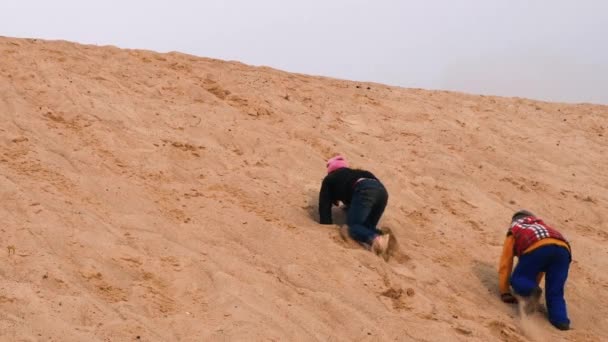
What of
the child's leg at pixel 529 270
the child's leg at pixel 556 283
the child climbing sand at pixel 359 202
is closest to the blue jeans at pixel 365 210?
the child climbing sand at pixel 359 202

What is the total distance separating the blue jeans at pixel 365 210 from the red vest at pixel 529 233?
3.33ft

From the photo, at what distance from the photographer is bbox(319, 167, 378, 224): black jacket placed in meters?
5.77

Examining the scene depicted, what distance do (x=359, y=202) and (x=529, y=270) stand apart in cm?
134

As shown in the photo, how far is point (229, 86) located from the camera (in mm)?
8430

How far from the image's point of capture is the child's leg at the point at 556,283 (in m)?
5.09

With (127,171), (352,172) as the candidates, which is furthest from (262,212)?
(127,171)

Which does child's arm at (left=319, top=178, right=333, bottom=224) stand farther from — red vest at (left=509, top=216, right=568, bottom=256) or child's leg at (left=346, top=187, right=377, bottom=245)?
red vest at (left=509, top=216, right=568, bottom=256)

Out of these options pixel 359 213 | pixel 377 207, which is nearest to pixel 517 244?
pixel 377 207

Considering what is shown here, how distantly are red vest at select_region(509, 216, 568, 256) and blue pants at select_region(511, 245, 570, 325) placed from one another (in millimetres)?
85

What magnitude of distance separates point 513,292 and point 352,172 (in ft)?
5.07

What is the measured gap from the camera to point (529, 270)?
17.0 ft

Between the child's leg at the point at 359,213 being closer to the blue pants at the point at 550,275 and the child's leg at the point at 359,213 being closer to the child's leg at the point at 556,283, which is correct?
the blue pants at the point at 550,275

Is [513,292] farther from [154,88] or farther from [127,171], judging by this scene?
[154,88]

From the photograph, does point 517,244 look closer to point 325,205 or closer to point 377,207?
point 377,207
